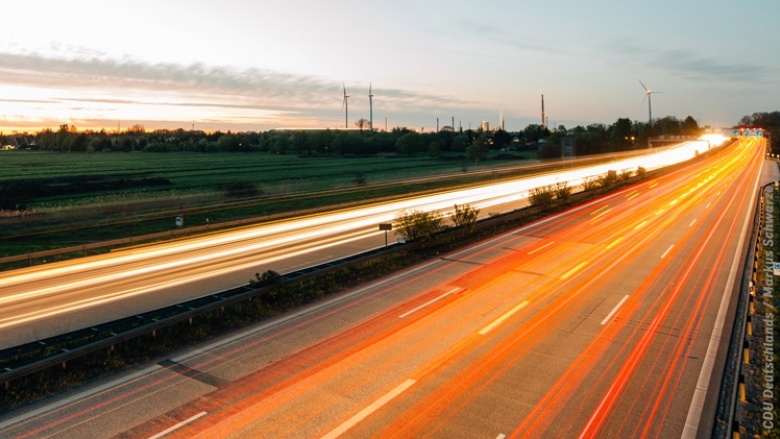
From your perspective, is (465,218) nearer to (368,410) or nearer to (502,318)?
(502,318)

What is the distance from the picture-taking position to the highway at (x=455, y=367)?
10203mm

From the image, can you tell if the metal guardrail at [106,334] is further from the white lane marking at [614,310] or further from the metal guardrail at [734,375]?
the metal guardrail at [734,375]

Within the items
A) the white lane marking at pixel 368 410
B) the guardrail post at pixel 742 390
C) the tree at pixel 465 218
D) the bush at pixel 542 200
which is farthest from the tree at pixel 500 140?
the white lane marking at pixel 368 410

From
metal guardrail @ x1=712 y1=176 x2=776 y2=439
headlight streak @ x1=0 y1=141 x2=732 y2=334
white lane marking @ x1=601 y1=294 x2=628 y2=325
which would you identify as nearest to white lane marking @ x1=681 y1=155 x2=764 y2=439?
metal guardrail @ x1=712 y1=176 x2=776 y2=439

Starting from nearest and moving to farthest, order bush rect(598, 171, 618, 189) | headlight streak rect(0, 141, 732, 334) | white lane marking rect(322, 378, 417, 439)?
white lane marking rect(322, 378, 417, 439) → headlight streak rect(0, 141, 732, 334) → bush rect(598, 171, 618, 189)

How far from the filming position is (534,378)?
12297 millimetres

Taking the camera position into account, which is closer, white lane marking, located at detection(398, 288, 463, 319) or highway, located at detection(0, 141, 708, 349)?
highway, located at detection(0, 141, 708, 349)

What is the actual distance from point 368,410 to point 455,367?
9.66 ft

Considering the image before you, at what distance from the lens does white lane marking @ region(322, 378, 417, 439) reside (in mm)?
9906

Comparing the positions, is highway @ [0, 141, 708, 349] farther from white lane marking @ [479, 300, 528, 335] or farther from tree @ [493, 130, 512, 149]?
tree @ [493, 130, 512, 149]

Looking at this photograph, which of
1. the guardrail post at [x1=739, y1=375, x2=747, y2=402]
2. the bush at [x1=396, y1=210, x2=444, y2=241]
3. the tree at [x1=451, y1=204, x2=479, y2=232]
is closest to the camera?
the guardrail post at [x1=739, y1=375, x2=747, y2=402]

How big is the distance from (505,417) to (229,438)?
17.8 feet

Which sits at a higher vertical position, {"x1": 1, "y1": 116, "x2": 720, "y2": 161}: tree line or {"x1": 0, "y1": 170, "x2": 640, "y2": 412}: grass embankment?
{"x1": 1, "y1": 116, "x2": 720, "y2": 161}: tree line

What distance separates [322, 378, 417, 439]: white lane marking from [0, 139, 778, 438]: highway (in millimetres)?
39
